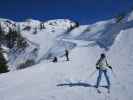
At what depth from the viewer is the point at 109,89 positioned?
484 inches

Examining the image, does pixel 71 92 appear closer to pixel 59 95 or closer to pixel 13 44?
pixel 59 95

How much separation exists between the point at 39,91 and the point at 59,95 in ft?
6.13

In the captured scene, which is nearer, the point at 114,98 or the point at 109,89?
the point at 114,98

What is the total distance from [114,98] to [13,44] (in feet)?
363

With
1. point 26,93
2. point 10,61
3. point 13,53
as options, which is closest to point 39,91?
point 26,93

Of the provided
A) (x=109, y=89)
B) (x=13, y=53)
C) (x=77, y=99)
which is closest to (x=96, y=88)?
(x=109, y=89)

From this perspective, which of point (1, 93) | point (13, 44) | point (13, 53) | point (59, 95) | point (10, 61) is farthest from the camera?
point (13, 44)

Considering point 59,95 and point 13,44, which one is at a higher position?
point 13,44

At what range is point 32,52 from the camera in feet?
325

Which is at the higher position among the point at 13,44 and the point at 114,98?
the point at 13,44

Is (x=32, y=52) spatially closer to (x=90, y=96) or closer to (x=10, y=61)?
(x=10, y=61)

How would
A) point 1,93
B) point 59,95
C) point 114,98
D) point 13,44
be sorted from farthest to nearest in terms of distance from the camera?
point 13,44
point 1,93
point 59,95
point 114,98

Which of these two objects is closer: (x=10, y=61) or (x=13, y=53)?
(x=10, y=61)

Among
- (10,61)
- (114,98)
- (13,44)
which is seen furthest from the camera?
(13,44)
